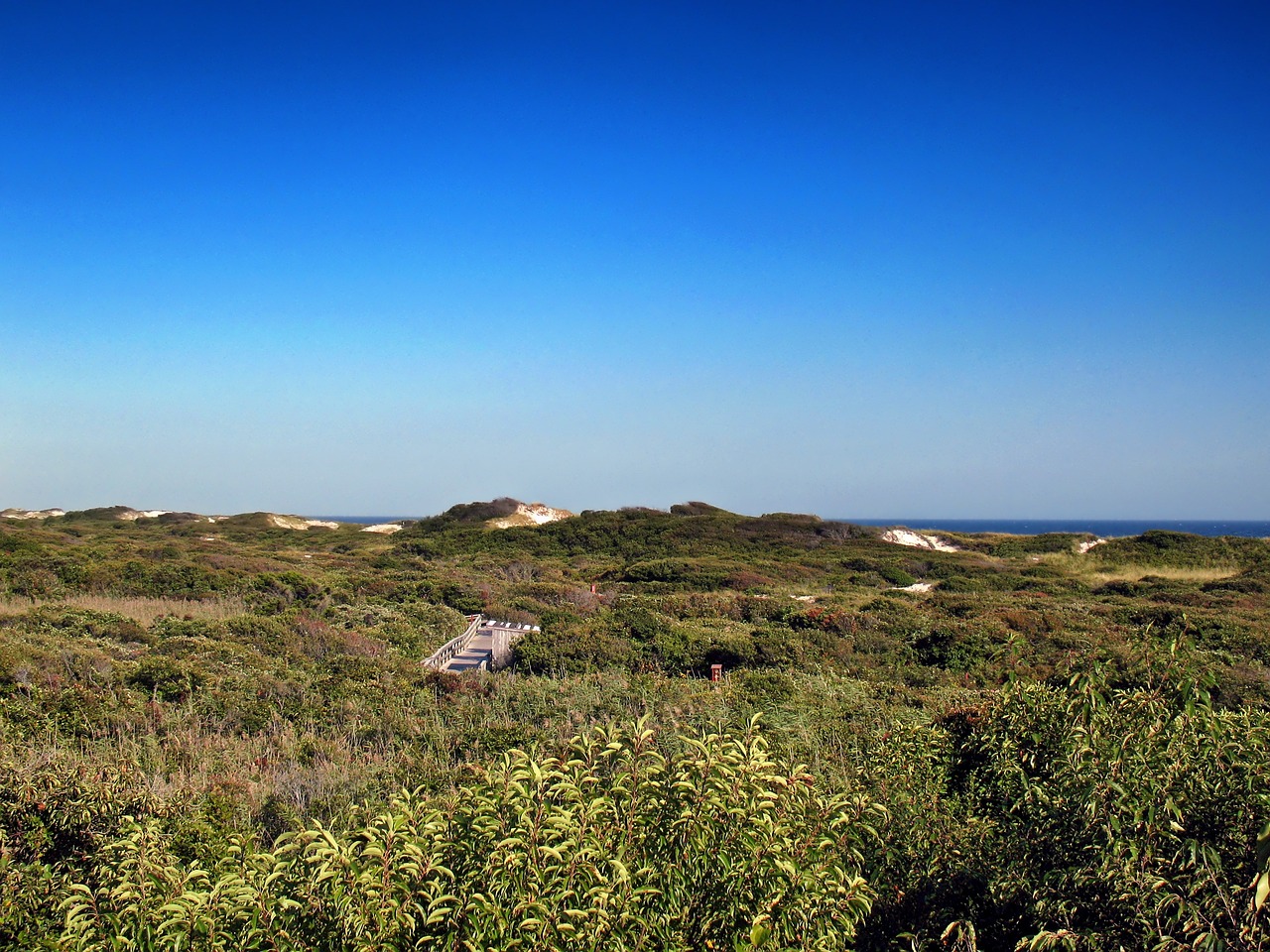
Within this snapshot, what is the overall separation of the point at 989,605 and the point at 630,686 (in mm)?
13131

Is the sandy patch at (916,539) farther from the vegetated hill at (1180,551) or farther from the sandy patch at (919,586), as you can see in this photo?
the sandy patch at (919,586)

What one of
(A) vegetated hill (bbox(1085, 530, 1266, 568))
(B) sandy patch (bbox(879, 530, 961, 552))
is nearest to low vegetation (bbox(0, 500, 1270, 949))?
(A) vegetated hill (bbox(1085, 530, 1266, 568))

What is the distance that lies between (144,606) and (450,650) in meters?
7.87

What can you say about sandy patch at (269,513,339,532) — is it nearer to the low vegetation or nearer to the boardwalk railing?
the low vegetation

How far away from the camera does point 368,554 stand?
37.6 metres

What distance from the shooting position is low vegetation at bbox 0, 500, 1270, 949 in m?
2.86

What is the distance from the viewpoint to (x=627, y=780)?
3342mm

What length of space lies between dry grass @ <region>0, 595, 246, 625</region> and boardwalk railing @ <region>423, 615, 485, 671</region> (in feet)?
14.9

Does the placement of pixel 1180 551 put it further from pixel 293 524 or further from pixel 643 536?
pixel 293 524

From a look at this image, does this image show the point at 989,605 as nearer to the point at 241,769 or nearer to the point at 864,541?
the point at 241,769

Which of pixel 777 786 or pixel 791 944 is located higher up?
pixel 777 786

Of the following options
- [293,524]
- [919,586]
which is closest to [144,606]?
[919,586]

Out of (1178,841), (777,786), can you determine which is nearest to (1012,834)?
(1178,841)

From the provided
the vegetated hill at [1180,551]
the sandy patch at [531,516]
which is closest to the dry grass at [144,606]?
the sandy patch at [531,516]
